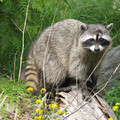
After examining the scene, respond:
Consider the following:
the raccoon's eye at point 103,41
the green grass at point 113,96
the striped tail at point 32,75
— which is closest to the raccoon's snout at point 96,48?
the raccoon's eye at point 103,41

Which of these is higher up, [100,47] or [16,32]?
[16,32]

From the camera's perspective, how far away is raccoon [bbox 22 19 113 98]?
168 inches

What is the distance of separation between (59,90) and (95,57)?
93 centimetres

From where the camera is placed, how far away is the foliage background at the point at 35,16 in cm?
385

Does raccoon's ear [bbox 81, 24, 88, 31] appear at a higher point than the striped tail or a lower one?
higher

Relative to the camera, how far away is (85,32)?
165 inches

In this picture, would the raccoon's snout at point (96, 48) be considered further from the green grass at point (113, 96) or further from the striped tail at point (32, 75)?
the striped tail at point (32, 75)

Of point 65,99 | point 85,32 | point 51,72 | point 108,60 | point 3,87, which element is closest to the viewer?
point 3,87

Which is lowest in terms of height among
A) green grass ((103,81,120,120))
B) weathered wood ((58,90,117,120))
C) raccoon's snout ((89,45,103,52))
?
weathered wood ((58,90,117,120))

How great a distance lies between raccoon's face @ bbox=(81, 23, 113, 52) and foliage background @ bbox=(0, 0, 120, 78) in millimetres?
561

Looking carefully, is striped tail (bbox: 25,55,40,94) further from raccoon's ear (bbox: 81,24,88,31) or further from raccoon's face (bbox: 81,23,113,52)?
raccoon's ear (bbox: 81,24,88,31)

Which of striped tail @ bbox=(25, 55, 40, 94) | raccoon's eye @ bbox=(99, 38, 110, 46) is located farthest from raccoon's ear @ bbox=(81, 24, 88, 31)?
striped tail @ bbox=(25, 55, 40, 94)

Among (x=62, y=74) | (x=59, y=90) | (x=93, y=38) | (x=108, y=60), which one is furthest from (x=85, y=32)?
(x=108, y=60)

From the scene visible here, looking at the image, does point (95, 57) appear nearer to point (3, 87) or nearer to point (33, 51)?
point (33, 51)
